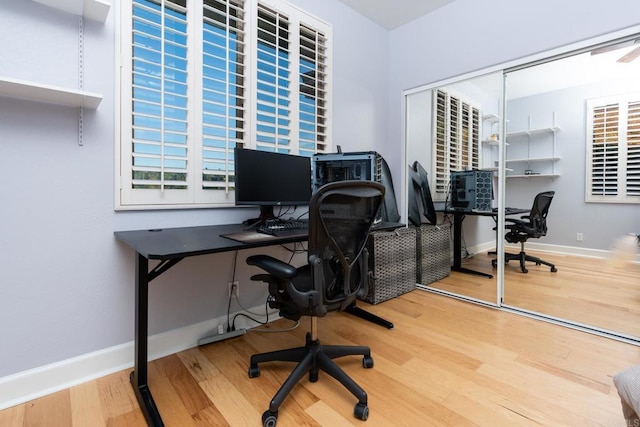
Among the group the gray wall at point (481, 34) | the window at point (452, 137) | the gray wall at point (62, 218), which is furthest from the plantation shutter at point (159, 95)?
the window at point (452, 137)

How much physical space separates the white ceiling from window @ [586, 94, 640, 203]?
5.70ft

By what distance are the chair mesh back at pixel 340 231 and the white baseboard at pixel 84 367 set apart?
115 centimetres

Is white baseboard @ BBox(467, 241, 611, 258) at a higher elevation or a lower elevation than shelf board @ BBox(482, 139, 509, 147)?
lower

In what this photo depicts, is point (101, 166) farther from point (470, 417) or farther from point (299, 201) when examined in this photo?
point (470, 417)

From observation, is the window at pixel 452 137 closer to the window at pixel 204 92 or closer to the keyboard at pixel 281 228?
the window at pixel 204 92

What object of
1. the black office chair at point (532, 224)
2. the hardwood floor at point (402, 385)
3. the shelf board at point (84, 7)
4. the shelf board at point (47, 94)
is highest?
the shelf board at point (84, 7)

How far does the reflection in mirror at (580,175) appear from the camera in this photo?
8.22ft

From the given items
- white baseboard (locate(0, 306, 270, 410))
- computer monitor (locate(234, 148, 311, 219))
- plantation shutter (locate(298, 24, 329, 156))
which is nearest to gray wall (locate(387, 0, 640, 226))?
plantation shutter (locate(298, 24, 329, 156))

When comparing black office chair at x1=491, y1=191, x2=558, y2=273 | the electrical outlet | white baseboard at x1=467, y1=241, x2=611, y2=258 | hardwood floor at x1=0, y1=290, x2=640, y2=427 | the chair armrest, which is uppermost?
black office chair at x1=491, y1=191, x2=558, y2=273

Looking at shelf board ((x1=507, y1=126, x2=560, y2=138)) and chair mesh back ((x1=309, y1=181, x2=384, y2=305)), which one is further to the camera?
shelf board ((x1=507, y1=126, x2=560, y2=138))

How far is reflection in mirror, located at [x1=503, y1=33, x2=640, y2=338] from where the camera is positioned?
8.22 ft

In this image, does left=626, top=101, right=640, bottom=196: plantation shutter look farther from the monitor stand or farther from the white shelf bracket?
the white shelf bracket

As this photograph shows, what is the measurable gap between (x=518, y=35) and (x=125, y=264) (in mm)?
3415

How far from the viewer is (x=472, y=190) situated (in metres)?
3.30
